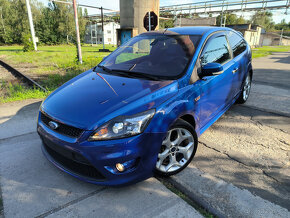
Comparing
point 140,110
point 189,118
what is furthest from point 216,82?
point 140,110

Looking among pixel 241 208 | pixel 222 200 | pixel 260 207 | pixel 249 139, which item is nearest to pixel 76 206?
pixel 222 200

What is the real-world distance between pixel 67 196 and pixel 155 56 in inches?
84.3

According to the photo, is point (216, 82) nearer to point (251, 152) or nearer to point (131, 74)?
point (251, 152)

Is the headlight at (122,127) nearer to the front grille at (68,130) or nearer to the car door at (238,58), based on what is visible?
the front grille at (68,130)

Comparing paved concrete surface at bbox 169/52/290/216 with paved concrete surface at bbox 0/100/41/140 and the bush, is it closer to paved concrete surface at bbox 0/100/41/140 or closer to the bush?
paved concrete surface at bbox 0/100/41/140

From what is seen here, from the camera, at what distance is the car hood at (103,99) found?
2.03 metres

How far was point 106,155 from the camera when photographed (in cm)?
192

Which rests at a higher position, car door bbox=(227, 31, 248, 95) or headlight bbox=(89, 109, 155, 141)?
car door bbox=(227, 31, 248, 95)

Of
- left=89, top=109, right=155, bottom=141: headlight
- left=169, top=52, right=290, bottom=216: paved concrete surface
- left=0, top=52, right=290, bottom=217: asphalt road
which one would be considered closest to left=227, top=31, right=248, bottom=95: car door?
left=169, top=52, right=290, bottom=216: paved concrete surface

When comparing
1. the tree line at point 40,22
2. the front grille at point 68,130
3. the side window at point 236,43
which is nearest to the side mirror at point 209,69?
the side window at point 236,43

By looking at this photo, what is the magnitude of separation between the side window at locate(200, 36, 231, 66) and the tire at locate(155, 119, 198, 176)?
100 centimetres

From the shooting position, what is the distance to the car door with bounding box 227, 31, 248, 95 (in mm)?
3762

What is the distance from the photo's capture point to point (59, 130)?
6.97 ft

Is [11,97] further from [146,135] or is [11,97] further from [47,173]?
[146,135]
